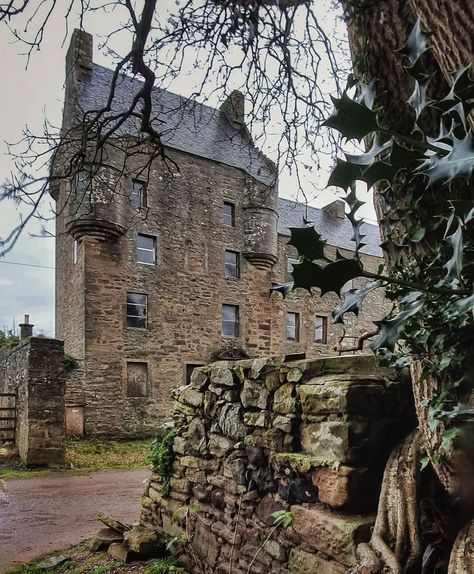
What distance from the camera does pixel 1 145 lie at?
11.6 feet

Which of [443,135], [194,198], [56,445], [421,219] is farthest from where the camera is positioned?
[194,198]

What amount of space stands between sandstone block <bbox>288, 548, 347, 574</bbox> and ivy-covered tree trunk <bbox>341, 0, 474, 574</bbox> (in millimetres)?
328

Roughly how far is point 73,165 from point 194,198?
12.0m

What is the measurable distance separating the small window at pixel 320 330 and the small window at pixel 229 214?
226 inches

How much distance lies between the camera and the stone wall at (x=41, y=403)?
347 inches

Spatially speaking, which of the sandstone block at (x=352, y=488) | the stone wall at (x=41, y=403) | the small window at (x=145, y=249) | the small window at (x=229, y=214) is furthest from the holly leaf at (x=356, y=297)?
the small window at (x=229, y=214)

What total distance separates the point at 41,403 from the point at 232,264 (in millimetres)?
8946

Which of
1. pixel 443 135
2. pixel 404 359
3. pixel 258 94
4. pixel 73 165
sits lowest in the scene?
pixel 404 359

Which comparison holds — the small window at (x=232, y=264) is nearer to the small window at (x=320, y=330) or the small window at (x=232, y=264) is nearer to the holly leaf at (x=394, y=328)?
the small window at (x=320, y=330)

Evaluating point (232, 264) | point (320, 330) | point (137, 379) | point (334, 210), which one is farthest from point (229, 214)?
point (334, 210)

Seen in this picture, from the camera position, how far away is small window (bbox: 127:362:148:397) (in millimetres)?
13523

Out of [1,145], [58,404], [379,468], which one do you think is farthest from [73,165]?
[58,404]

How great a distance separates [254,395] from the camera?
326cm

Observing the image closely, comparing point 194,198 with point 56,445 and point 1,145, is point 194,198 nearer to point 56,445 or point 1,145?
point 56,445
